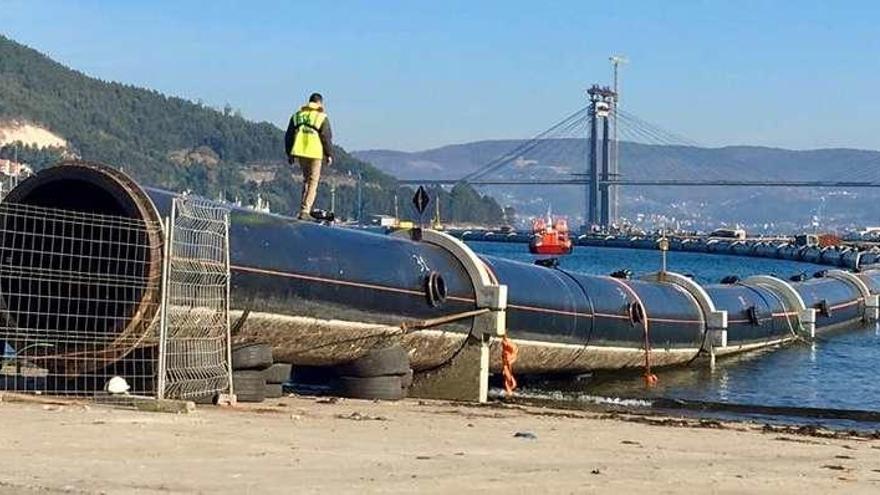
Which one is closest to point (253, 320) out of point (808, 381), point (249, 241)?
point (249, 241)

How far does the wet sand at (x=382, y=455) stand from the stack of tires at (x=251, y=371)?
9.5 inches

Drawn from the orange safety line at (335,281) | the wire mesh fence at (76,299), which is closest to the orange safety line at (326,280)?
the orange safety line at (335,281)

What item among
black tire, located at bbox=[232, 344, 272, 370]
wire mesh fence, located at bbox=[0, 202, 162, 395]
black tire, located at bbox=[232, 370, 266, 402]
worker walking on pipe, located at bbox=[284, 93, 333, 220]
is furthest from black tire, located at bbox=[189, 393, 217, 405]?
worker walking on pipe, located at bbox=[284, 93, 333, 220]

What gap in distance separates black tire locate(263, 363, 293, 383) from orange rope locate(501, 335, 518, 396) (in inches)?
159

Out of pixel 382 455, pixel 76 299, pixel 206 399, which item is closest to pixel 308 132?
pixel 76 299

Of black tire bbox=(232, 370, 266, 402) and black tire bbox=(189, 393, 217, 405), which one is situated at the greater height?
black tire bbox=(232, 370, 266, 402)

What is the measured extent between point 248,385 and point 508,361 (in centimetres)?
554

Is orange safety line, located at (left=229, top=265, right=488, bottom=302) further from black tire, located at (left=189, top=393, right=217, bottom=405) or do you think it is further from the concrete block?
black tire, located at (left=189, top=393, right=217, bottom=405)

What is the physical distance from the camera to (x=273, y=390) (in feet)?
53.1

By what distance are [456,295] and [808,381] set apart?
11.7m

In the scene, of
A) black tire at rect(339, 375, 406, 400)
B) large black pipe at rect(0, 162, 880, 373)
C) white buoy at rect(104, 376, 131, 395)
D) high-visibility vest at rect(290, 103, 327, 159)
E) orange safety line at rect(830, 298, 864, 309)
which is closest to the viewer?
white buoy at rect(104, 376, 131, 395)

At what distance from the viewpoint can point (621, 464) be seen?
1156cm

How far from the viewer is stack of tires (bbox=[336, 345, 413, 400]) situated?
17609 mm

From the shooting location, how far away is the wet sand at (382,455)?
979cm
